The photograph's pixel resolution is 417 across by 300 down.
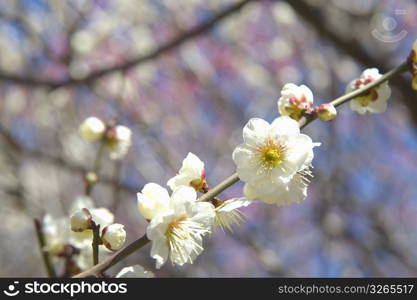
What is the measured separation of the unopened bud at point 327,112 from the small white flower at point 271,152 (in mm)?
61

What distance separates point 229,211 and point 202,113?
13.6 ft

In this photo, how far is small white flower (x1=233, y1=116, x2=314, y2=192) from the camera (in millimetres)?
1123

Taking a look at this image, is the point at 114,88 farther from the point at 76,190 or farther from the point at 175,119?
A: the point at 76,190

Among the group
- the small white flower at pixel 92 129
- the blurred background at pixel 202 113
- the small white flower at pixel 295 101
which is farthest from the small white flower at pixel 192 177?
the blurred background at pixel 202 113

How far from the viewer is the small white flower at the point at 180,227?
1.03 metres

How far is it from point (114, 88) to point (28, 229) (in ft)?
4.91

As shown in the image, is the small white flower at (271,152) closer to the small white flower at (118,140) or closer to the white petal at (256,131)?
the white petal at (256,131)

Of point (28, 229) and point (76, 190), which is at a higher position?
point (76, 190)

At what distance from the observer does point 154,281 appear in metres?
1.18

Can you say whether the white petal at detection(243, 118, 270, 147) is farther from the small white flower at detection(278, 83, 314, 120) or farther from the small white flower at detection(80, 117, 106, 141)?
the small white flower at detection(80, 117, 106, 141)

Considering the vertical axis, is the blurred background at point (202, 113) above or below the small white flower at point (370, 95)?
above

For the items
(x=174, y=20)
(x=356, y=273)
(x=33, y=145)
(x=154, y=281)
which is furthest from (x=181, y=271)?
(x=154, y=281)

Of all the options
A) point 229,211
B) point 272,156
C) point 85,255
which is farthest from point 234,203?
point 85,255

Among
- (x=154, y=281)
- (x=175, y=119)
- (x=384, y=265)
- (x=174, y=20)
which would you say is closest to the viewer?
(x=154, y=281)
